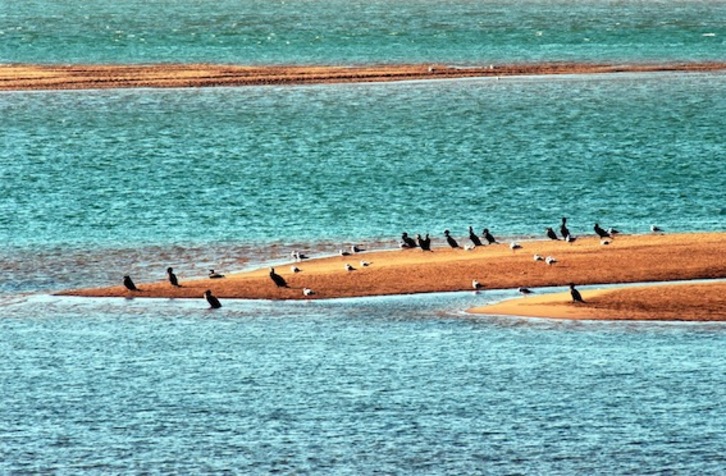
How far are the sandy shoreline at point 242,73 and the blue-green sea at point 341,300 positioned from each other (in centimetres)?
220

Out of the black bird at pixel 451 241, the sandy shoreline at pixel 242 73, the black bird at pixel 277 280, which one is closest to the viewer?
the black bird at pixel 277 280

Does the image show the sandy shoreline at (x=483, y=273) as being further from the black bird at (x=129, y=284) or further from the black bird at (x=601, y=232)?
the black bird at (x=601, y=232)

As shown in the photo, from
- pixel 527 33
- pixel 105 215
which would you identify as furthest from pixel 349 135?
pixel 527 33

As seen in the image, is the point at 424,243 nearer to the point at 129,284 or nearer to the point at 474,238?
the point at 474,238

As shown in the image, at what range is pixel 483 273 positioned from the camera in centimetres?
5106

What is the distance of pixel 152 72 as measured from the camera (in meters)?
125

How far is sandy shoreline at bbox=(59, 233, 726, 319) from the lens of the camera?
49719 mm

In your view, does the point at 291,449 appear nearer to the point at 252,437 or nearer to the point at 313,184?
the point at 252,437

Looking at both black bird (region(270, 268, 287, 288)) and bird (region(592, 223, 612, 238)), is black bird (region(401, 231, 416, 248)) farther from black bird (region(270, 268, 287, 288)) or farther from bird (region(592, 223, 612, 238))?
black bird (region(270, 268, 287, 288))

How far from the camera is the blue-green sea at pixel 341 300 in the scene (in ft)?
119

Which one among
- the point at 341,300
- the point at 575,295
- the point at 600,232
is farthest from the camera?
the point at 600,232

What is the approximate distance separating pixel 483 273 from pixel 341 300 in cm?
442

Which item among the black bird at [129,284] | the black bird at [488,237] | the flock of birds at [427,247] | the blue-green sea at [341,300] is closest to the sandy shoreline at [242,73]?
the blue-green sea at [341,300]

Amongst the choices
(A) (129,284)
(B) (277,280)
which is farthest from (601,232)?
(A) (129,284)
